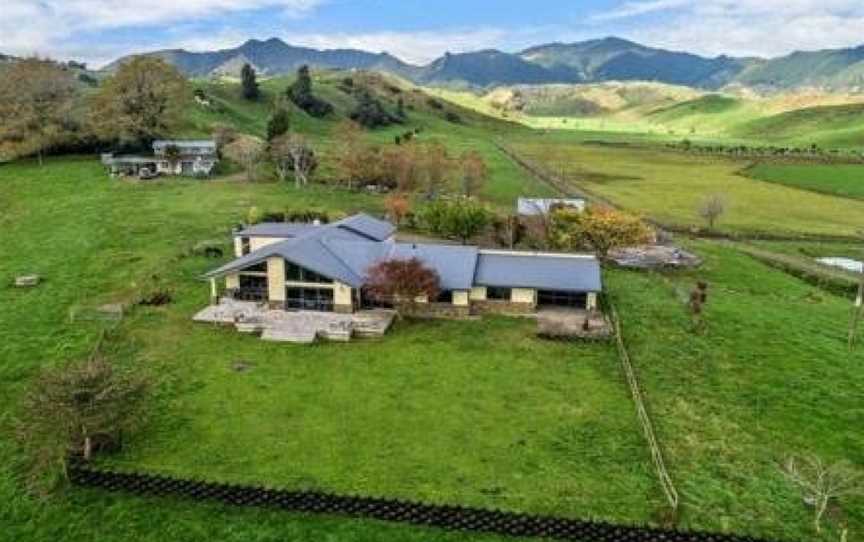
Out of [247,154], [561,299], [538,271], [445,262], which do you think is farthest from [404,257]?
[247,154]

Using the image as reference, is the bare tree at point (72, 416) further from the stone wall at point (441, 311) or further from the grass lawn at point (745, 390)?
the grass lawn at point (745, 390)

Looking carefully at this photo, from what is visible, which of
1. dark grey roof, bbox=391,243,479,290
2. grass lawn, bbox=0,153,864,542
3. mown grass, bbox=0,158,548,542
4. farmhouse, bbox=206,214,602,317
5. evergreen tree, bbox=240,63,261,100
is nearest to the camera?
mown grass, bbox=0,158,548,542

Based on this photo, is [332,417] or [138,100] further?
[138,100]

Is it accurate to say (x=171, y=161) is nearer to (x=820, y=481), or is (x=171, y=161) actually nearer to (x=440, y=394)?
(x=440, y=394)

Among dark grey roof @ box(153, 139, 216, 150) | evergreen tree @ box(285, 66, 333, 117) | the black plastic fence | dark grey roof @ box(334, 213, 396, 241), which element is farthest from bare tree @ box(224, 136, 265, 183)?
the black plastic fence

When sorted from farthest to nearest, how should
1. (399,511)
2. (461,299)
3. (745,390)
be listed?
(461,299) → (745,390) → (399,511)

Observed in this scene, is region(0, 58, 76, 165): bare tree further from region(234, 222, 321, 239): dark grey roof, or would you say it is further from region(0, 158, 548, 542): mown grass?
region(234, 222, 321, 239): dark grey roof
